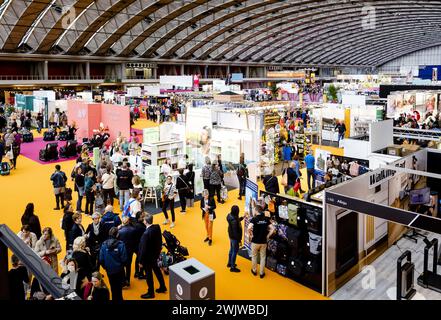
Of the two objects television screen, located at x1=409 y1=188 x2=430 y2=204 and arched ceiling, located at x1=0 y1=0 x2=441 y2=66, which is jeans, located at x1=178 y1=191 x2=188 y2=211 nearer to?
television screen, located at x1=409 y1=188 x2=430 y2=204

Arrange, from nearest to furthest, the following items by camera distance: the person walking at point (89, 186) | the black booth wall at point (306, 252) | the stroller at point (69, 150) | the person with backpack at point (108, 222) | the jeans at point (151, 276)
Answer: the jeans at point (151, 276), the black booth wall at point (306, 252), the person with backpack at point (108, 222), the person walking at point (89, 186), the stroller at point (69, 150)

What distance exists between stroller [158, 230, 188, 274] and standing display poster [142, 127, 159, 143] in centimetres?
849

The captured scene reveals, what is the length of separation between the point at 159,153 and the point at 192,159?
1.50 metres

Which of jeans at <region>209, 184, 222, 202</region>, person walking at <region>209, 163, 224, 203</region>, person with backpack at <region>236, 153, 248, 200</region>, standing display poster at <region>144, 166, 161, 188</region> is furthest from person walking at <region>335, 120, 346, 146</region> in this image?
standing display poster at <region>144, 166, 161, 188</region>

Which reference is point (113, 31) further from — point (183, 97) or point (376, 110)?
point (376, 110)

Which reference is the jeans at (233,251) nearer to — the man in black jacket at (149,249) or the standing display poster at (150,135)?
the man in black jacket at (149,249)

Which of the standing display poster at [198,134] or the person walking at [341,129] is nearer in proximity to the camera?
the standing display poster at [198,134]

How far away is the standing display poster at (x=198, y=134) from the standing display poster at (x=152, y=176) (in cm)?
272

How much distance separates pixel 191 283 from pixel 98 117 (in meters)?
18.0

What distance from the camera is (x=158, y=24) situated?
39.7m

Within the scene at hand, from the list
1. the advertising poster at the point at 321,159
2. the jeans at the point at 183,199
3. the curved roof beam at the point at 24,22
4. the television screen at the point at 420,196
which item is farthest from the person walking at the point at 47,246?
the curved roof beam at the point at 24,22

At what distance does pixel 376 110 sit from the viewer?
20.7 m

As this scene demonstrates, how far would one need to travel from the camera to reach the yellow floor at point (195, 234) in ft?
22.1
